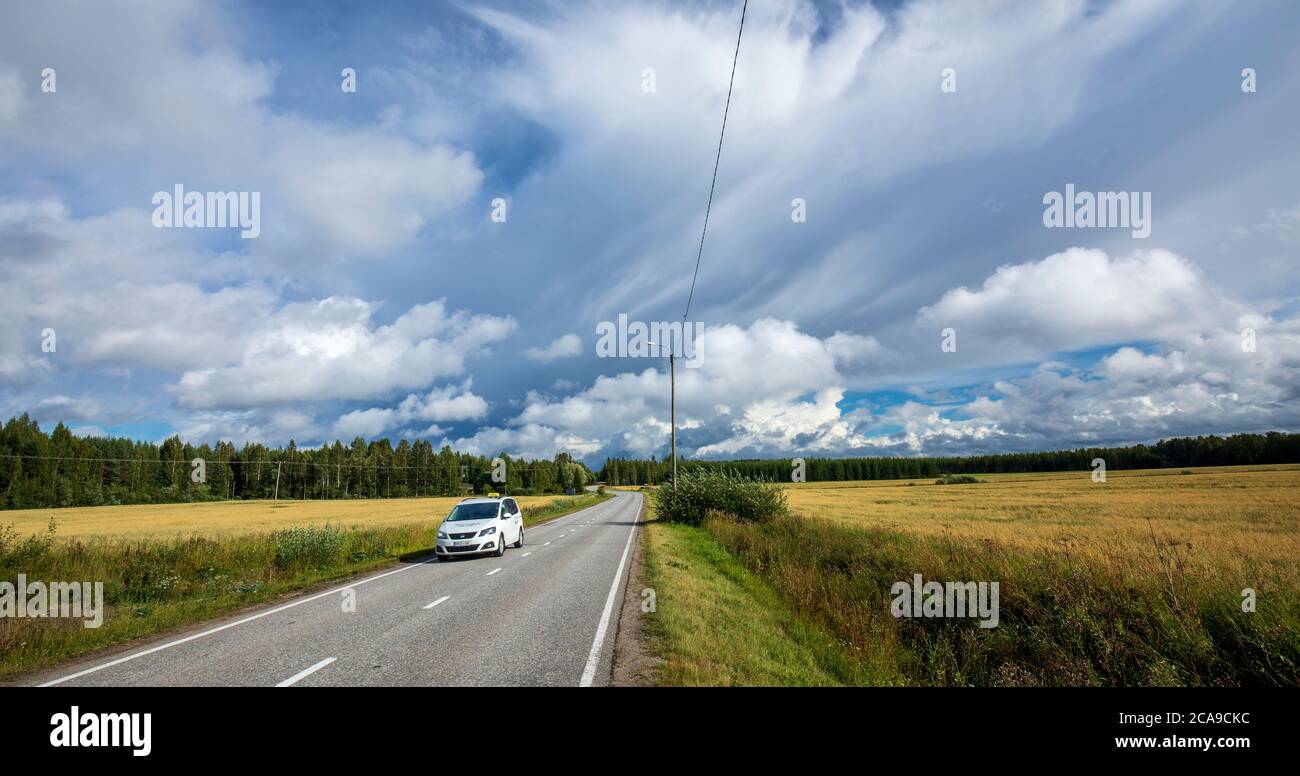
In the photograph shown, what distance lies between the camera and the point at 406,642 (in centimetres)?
746

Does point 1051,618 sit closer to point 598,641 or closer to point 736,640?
point 736,640

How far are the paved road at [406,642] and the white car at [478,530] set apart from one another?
13.4 ft

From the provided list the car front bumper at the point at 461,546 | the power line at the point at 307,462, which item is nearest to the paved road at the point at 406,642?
the car front bumper at the point at 461,546

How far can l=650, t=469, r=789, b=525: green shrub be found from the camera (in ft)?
85.9

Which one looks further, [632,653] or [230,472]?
[230,472]

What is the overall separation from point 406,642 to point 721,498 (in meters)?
20.9

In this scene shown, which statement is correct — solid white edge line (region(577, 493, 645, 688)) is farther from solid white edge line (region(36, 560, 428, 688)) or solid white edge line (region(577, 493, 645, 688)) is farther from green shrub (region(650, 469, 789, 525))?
green shrub (region(650, 469, 789, 525))

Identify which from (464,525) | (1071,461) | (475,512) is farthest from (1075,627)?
(1071,461)

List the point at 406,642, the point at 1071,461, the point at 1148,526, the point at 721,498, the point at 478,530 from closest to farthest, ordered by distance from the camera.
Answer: the point at 406,642, the point at 478,530, the point at 1148,526, the point at 721,498, the point at 1071,461
